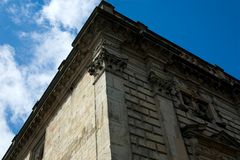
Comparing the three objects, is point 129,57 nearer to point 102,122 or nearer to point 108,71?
point 108,71

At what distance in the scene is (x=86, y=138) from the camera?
458 inches

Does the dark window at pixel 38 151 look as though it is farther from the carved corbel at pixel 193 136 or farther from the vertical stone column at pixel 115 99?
the carved corbel at pixel 193 136

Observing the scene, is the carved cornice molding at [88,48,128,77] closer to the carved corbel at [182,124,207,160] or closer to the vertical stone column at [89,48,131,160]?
the vertical stone column at [89,48,131,160]

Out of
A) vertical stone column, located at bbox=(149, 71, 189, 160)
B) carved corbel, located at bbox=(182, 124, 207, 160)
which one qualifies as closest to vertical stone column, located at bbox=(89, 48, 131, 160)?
vertical stone column, located at bbox=(149, 71, 189, 160)

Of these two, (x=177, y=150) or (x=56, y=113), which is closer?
(x=177, y=150)

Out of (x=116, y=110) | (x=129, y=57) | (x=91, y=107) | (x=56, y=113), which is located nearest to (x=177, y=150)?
(x=116, y=110)

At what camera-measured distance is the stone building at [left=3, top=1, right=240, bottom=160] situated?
10734mm

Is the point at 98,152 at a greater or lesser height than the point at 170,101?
lesser

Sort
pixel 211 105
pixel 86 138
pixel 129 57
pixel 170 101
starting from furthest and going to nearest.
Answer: pixel 211 105
pixel 129 57
pixel 170 101
pixel 86 138

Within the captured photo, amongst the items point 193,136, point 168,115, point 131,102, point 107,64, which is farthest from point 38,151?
point 193,136

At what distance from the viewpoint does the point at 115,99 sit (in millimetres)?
11219

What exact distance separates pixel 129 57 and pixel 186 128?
3.77m

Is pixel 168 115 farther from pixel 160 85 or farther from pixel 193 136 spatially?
pixel 160 85

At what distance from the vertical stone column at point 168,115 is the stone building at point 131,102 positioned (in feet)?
0.13
